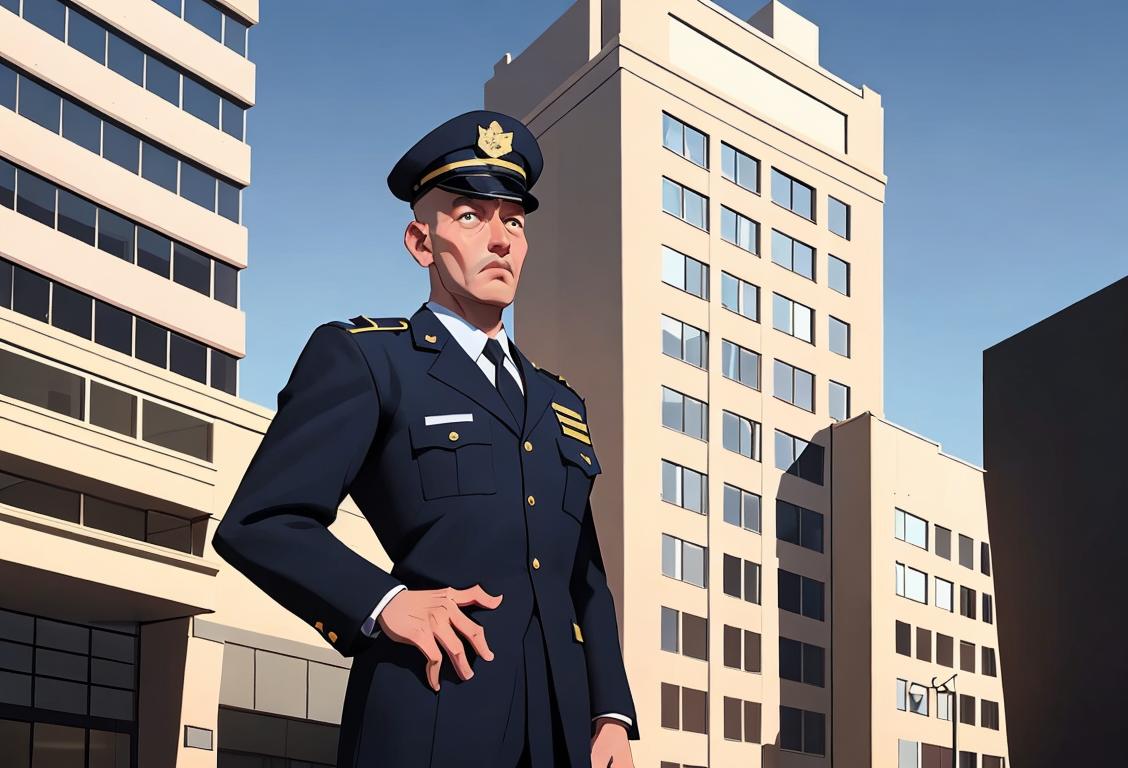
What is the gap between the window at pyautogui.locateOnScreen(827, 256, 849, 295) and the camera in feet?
203

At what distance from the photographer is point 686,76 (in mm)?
57281

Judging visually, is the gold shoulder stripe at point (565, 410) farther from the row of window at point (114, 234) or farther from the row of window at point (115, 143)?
the row of window at point (115, 143)

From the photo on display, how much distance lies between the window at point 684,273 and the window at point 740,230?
6.64ft

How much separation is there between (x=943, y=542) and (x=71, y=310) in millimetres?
35640

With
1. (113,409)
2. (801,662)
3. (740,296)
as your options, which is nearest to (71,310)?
(113,409)

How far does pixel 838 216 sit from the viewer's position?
63.1 meters

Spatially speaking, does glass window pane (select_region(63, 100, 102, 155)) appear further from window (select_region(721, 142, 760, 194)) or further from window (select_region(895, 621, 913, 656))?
window (select_region(895, 621, 913, 656))

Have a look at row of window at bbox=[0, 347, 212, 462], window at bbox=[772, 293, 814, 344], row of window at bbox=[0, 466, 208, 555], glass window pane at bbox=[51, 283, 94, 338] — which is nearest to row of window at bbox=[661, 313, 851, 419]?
window at bbox=[772, 293, 814, 344]

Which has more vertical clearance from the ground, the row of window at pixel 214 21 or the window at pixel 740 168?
the window at pixel 740 168

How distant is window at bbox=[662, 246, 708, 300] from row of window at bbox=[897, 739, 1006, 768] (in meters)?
18.0

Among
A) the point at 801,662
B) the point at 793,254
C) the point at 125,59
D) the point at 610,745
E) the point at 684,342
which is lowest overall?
the point at 610,745

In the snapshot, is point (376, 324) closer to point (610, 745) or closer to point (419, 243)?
point (419, 243)

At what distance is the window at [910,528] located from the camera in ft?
192

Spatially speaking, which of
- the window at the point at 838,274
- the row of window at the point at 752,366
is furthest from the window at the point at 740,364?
the window at the point at 838,274
